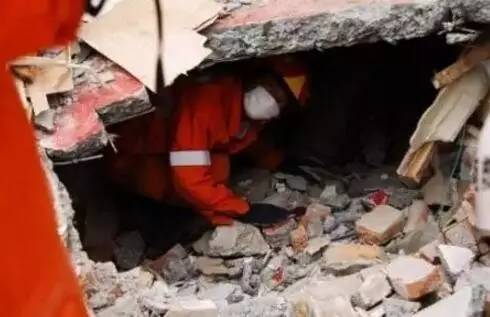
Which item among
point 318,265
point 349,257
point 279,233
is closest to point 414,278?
point 349,257

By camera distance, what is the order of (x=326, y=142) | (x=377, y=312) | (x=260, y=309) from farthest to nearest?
(x=326, y=142), (x=377, y=312), (x=260, y=309)

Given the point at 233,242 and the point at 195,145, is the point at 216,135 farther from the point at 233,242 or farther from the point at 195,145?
the point at 233,242

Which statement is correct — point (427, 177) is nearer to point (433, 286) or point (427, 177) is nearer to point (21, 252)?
point (433, 286)

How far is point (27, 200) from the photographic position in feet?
4.00

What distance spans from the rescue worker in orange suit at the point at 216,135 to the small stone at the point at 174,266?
209 millimetres

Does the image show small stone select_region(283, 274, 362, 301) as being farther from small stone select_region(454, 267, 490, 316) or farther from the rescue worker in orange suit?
the rescue worker in orange suit

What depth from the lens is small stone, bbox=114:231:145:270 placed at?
3928 millimetres

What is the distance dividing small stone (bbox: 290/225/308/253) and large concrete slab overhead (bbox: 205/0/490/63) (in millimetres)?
695

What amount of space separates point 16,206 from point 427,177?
283 cm

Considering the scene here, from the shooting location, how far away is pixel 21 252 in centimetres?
121

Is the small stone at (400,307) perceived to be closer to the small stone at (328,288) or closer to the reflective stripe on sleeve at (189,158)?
the small stone at (328,288)

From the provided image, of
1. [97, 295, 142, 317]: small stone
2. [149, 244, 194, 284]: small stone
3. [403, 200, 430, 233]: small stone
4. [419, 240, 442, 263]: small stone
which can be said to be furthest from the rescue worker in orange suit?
[97, 295, 142, 317]: small stone

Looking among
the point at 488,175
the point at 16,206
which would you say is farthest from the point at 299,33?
the point at 16,206

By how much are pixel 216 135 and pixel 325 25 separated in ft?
2.35
